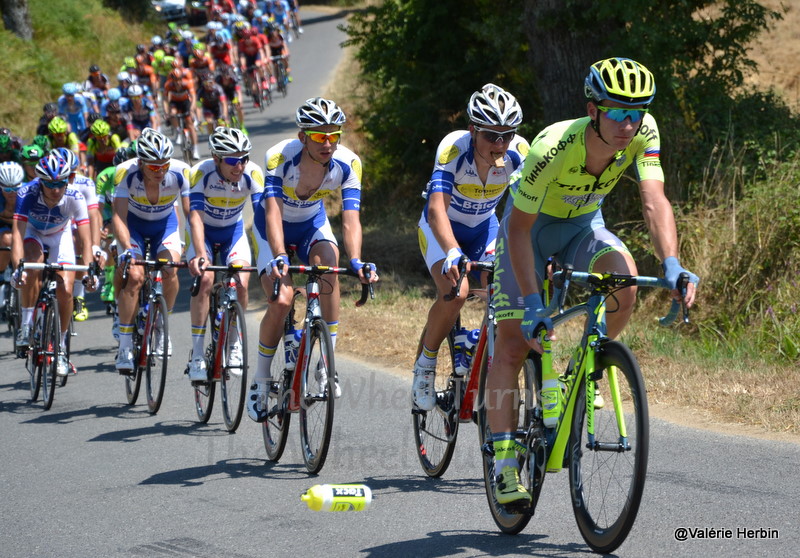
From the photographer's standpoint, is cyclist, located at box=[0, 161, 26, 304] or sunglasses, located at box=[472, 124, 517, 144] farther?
cyclist, located at box=[0, 161, 26, 304]

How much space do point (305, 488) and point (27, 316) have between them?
518cm

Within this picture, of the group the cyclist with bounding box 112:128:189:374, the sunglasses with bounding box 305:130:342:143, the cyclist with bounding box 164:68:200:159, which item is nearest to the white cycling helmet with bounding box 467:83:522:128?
the sunglasses with bounding box 305:130:342:143

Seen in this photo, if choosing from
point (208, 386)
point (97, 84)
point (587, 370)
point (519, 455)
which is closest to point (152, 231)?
point (208, 386)

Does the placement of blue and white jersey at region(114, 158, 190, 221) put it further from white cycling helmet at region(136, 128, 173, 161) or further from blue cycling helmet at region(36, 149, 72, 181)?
blue cycling helmet at region(36, 149, 72, 181)

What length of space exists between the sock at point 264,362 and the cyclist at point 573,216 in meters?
2.43

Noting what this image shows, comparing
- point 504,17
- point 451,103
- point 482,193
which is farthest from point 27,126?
point 482,193

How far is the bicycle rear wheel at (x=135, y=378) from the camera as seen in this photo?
9203 mm

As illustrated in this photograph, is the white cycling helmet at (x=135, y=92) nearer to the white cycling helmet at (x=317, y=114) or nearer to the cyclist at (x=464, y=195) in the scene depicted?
the white cycling helmet at (x=317, y=114)

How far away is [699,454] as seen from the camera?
670 centimetres

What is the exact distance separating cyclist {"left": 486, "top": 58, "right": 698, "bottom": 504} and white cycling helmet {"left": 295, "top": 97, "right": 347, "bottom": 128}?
2.16m

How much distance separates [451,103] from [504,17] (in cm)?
265

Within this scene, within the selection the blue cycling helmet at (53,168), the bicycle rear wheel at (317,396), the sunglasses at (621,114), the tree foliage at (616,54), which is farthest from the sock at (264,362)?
the tree foliage at (616,54)

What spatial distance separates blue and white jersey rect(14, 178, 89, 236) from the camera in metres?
10.1

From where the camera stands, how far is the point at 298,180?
7512mm
